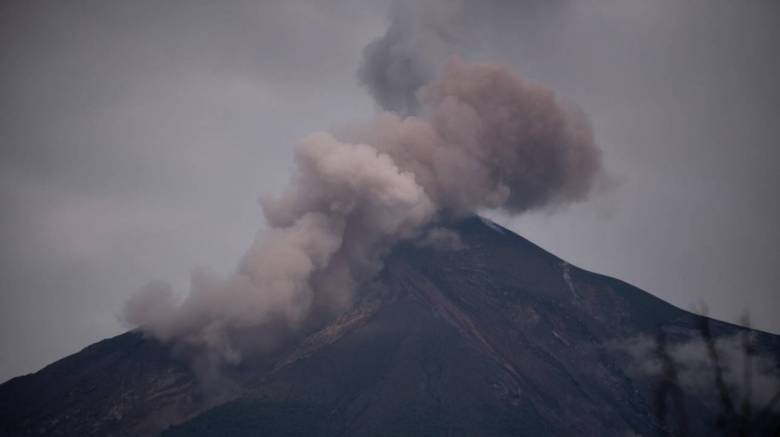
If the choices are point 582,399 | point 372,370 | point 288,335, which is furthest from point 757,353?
point 288,335

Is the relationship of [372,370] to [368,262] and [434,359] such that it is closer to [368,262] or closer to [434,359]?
[434,359]

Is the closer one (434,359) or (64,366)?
(434,359)

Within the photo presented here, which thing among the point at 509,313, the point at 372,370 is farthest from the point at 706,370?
the point at 372,370

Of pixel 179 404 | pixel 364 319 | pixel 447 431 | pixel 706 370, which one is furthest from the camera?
pixel 364 319

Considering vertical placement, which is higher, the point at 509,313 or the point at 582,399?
the point at 509,313

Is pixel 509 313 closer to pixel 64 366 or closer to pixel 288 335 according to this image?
pixel 288 335

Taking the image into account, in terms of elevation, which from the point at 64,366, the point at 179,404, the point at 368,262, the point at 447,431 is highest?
the point at 368,262

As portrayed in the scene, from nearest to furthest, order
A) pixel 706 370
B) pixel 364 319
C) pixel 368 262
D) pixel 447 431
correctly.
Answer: pixel 447 431, pixel 706 370, pixel 364 319, pixel 368 262
